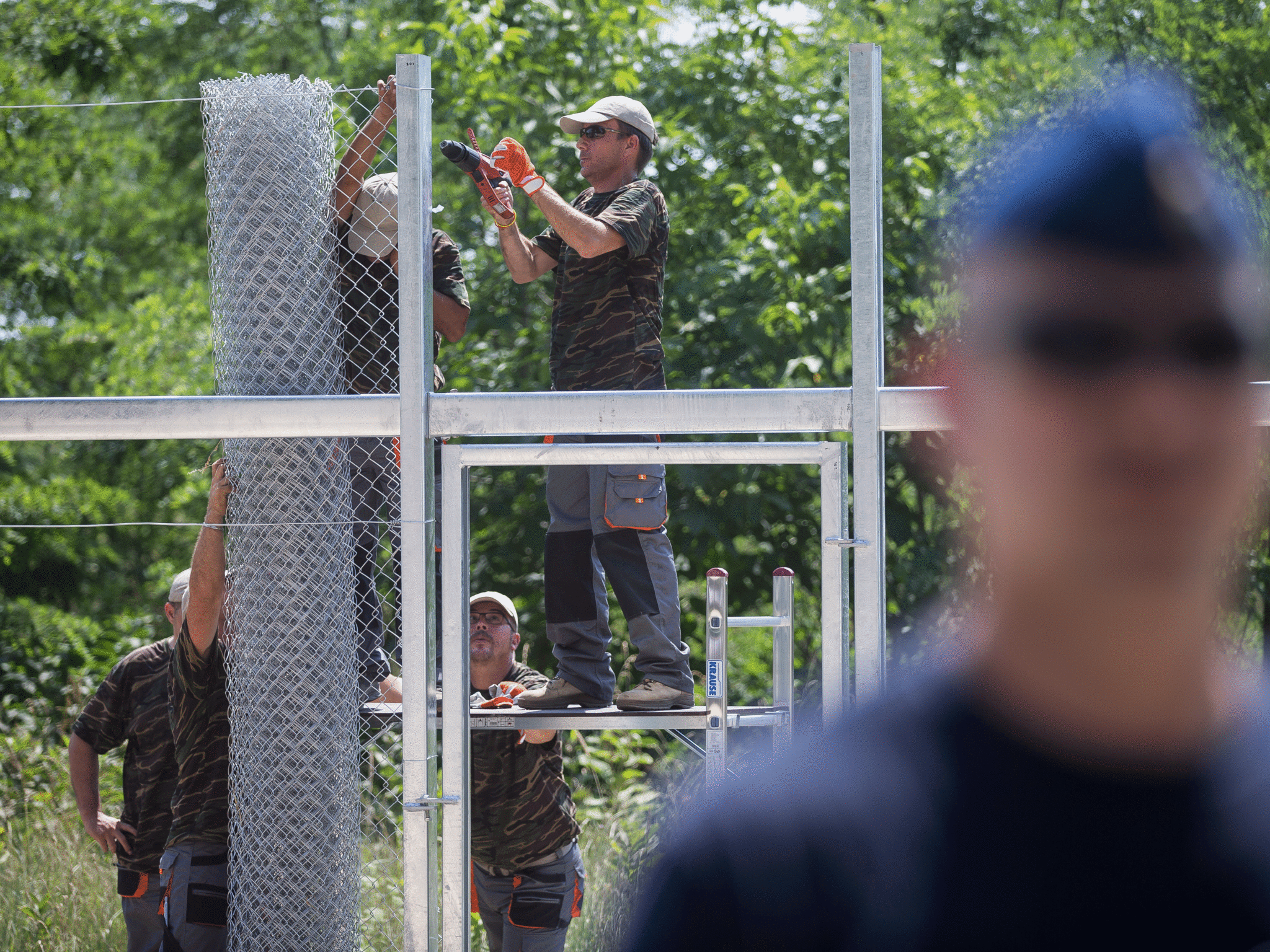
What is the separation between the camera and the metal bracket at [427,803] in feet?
9.37

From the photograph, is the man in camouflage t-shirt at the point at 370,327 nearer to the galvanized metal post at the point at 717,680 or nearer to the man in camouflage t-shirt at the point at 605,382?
the man in camouflage t-shirt at the point at 605,382

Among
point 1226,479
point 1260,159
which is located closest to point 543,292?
point 1260,159

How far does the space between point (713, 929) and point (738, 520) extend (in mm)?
7354

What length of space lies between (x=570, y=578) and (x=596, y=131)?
1.40 meters

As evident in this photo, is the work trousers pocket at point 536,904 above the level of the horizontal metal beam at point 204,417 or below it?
below

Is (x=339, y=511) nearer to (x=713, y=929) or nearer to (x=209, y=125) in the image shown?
(x=209, y=125)

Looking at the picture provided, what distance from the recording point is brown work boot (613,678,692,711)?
3.36 m

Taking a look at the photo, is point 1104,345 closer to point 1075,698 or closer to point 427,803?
point 1075,698

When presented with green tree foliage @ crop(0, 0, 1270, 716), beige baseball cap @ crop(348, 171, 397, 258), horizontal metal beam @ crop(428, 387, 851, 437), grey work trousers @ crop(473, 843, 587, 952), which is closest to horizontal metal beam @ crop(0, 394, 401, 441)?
horizontal metal beam @ crop(428, 387, 851, 437)

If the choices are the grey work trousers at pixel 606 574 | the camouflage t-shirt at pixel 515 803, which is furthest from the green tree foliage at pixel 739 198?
the grey work trousers at pixel 606 574

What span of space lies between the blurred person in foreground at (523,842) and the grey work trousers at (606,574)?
24.7 inches

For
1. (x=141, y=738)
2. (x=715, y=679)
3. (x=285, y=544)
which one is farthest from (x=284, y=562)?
(x=141, y=738)

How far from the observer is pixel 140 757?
4.57 m

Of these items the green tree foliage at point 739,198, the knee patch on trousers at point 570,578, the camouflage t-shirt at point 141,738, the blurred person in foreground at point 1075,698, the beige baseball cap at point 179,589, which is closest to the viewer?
the blurred person in foreground at point 1075,698
